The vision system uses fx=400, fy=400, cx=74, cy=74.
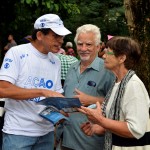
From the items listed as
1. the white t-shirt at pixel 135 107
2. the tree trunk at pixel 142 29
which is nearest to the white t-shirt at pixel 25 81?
the white t-shirt at pixel 135 107

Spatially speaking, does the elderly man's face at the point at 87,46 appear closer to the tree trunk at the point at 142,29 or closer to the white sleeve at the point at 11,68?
the white sleeve at the point at 11,68

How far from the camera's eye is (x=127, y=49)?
9.90 ft

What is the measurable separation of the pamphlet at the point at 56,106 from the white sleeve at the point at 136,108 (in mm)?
363

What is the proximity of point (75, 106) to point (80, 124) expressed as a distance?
0.72 metres

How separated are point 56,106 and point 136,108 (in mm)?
647

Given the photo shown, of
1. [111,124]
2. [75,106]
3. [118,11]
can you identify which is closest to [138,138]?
[111,124]

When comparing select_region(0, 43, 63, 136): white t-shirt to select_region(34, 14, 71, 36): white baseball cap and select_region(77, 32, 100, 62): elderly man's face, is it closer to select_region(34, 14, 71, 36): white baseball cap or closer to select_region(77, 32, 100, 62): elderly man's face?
select_region(34, 14, 71, 36): white baseball cap

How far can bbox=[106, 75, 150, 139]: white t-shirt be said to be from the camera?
2.79m

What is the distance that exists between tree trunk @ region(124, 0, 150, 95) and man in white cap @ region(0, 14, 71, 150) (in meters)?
1.55

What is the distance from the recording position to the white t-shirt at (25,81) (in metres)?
3.23

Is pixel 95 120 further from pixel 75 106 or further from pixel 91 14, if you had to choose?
pixel 91 14

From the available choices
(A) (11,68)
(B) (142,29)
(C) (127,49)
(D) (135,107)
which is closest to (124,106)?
(D) (135,107)

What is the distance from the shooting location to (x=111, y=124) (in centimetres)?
284

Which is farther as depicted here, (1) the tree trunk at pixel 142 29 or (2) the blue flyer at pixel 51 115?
(1) the tree trunk at pixel 142 29
